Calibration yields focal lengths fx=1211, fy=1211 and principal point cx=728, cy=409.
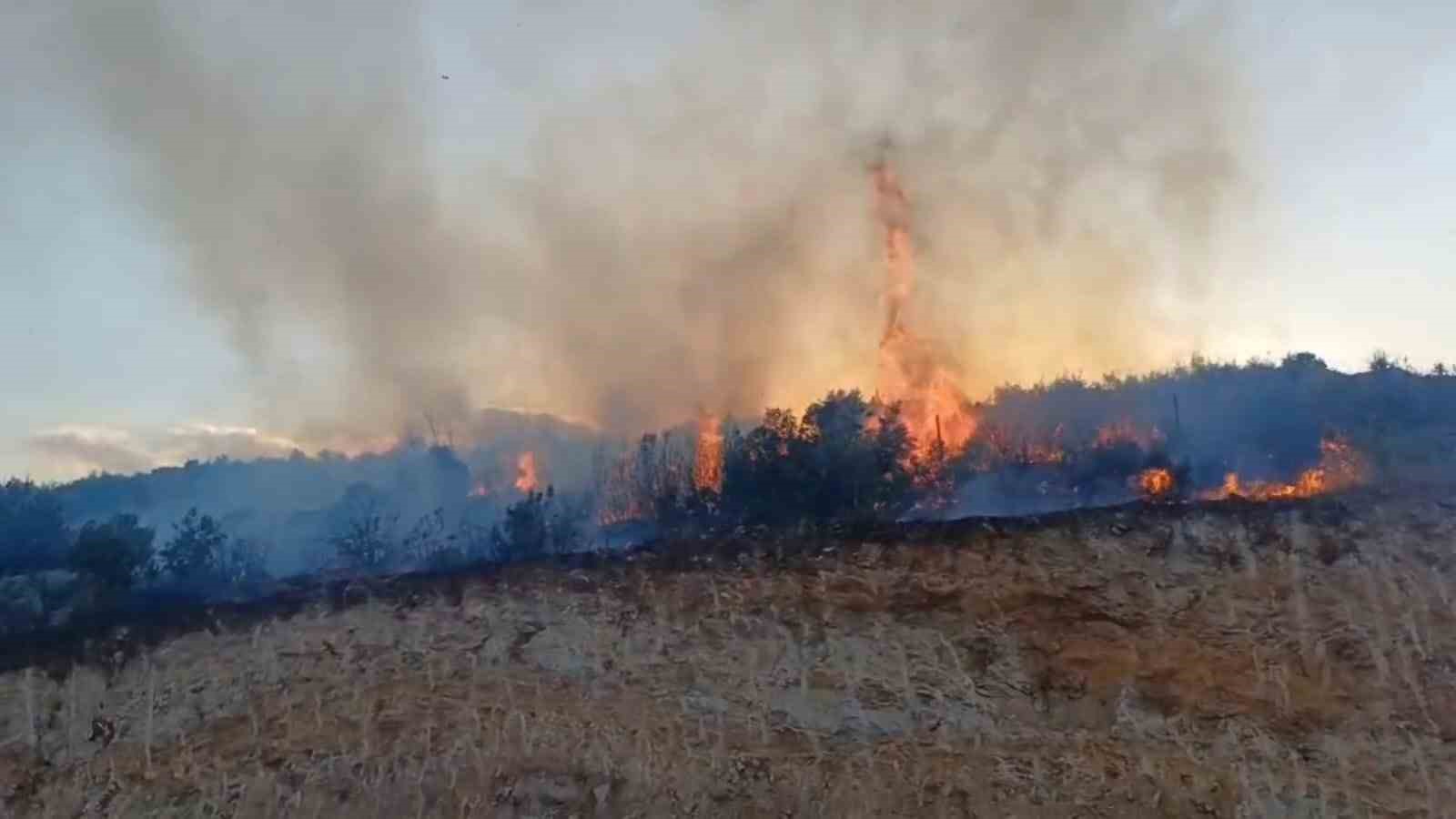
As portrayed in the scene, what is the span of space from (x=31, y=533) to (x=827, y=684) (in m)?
24.8

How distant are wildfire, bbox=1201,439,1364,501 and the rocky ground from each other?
4.22 meters

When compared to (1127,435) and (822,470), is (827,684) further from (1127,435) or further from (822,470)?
(1127,435)

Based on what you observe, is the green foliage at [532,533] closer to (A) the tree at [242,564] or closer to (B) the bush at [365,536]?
(B) the bush at [365,536]

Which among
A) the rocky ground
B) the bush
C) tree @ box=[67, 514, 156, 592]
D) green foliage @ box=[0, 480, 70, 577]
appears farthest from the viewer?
the bush

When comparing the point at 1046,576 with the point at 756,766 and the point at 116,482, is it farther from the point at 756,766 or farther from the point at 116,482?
the point at 116,482

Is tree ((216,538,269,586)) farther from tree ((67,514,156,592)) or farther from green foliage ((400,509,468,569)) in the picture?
green foliage ((400,509,468,569))

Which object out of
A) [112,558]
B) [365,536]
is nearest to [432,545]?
[365,536]

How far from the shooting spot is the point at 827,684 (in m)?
20.5

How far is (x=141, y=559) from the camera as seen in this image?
95.6 ft

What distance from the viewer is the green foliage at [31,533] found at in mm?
31516

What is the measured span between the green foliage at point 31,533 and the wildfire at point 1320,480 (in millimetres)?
29170

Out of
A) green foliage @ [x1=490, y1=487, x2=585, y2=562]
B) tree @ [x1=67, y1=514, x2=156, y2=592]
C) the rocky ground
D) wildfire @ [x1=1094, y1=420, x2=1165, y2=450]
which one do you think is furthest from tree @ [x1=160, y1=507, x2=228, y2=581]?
wildfire @ [x1=1094, y1=420, x2=1165, y2=450]

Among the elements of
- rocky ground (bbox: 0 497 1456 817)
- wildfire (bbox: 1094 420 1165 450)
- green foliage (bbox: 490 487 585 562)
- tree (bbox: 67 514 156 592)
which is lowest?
rocky ground (bbox: 0 497 1456 817)

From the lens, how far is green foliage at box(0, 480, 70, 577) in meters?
31.5
